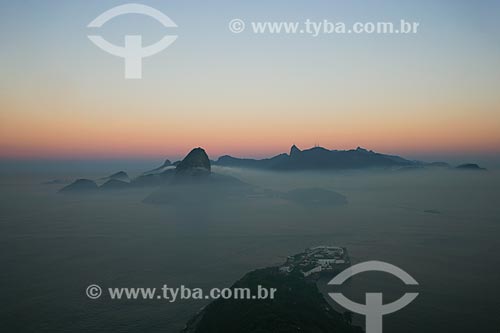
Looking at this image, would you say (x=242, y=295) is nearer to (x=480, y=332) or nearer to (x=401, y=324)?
(x=401, y=324)

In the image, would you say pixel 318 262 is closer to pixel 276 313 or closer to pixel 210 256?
pixel 210 256

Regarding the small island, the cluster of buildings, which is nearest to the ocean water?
the cluster of buildings

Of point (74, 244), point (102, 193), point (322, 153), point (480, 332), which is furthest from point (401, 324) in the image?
point (322, 153)

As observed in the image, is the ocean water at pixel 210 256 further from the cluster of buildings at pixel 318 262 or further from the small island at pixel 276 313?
the small island at pixel 276 313

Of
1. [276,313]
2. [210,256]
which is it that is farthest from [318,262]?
[276,313]

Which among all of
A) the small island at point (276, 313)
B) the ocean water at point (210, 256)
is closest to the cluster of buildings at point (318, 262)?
the ocean water at point (210, 256)
